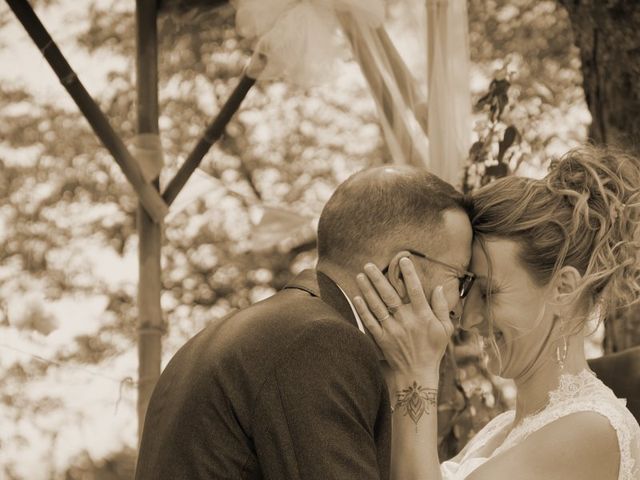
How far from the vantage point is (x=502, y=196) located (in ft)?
10.2

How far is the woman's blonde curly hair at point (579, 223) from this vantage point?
3053 mm

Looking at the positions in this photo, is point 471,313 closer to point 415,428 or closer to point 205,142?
point 415,428

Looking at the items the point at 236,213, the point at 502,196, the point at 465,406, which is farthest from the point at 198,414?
the point at 236,213

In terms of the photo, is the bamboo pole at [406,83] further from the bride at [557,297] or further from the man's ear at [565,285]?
the man's ear at [565,285]

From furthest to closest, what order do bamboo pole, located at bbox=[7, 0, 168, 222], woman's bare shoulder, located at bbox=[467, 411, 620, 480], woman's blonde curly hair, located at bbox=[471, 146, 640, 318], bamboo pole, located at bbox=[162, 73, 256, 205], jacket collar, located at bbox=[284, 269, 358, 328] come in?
bamboo pole, located at bbox=[162, 73, 256, 205]
bamboo pole, located at bbox=[7, 0, 168, 222]
woman's blonde curly hair, located at bbox=[471, 146, 640, 318]
woman's bare shoulder, located at bbox=[467, 411, 620, 480]
jacket collar, located at bbox=[284, 269, 358, 328]

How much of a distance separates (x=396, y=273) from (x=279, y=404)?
1.71 ft

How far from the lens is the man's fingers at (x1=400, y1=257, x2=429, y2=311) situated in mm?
2588

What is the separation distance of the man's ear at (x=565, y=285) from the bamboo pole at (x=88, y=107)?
72.9 inches

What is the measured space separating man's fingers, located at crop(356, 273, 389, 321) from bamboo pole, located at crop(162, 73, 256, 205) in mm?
1945

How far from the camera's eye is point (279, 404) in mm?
2277

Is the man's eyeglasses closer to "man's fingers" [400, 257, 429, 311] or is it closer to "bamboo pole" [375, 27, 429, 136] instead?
"man's fingers" [400, 257, 429, 311]

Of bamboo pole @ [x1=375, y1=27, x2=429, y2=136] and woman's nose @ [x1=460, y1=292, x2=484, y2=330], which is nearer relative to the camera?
woman's nose @ [x1=460, y1=292, x2=484, y2=330]

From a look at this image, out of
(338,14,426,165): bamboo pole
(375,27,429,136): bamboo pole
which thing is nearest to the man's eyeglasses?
(338,14,426,165): bamboo pole

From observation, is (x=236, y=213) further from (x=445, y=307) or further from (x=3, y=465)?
(x=445, y=307)
